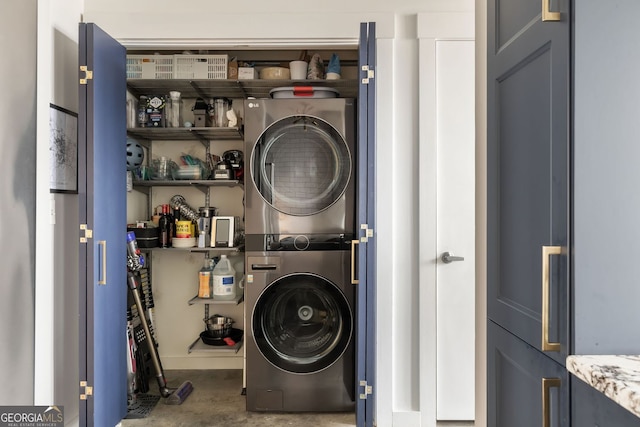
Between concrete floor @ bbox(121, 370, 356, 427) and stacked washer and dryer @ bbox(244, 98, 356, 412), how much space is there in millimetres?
54

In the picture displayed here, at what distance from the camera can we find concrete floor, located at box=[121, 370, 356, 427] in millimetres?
2547

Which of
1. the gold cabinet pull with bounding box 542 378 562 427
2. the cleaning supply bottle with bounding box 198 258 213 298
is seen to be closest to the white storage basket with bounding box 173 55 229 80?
the cleaning supply bottle with bounding box 198 258 213 298

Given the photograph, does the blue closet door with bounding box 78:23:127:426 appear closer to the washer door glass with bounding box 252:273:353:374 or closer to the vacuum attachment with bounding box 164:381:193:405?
the vacuum attachment with bounding box 164:381:193:405

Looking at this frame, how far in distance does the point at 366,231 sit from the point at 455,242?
60 cm

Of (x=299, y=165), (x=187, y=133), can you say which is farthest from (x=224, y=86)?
(x=299, y=165)

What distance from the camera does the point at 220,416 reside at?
2.64 m

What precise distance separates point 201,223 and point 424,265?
1636 millimetres

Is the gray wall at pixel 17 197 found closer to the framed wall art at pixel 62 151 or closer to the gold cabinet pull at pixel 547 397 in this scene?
the framed wall art at pixel 62 151

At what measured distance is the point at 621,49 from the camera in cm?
97

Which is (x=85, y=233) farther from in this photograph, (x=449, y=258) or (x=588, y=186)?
(x=588, y=186)

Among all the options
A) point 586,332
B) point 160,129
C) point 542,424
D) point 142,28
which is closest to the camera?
point 586,332

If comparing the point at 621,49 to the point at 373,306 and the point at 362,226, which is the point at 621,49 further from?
the point at 373,306

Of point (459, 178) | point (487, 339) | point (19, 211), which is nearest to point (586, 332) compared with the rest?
point (487, 339)

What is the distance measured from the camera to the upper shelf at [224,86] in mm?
2947
